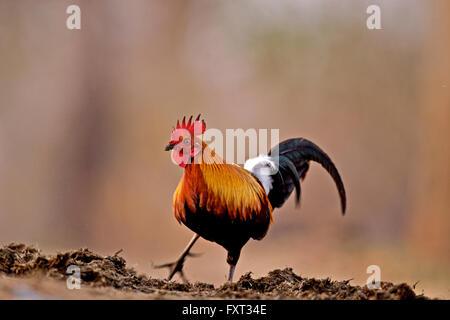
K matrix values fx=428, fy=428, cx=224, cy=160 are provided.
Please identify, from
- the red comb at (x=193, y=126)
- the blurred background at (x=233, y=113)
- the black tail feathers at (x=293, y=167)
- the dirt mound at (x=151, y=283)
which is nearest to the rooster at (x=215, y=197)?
the red comb at (x=193, y=126)

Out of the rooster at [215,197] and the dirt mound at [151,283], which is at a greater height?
the rooster at [215,197]

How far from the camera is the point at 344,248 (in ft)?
20.7

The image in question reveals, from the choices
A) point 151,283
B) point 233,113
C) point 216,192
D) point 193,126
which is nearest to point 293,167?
point 216,192

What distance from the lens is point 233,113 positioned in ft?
21.0

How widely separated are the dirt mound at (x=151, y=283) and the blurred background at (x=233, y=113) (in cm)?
340

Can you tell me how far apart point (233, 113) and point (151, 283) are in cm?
417

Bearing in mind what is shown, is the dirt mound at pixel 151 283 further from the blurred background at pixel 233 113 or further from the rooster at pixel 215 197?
the blurred background at pixel 233 113

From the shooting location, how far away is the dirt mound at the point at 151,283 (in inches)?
84.4

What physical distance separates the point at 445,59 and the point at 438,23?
0.51 meters

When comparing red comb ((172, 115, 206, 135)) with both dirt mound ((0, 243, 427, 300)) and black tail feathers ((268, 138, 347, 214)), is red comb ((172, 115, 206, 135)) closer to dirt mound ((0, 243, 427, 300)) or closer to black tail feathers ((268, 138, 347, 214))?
black tail feathers ((268, 138, 347, 214))

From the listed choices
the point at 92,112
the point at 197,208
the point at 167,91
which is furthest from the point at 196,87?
the point at 197,208

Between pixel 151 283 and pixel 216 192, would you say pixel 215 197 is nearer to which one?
pixel 216 192

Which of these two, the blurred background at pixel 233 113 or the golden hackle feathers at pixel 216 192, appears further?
the blurred background at pixel 233 113
